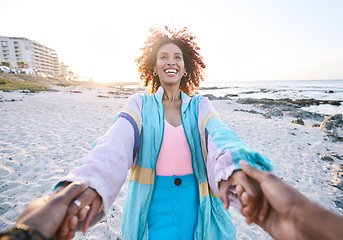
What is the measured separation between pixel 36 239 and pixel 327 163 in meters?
7.46

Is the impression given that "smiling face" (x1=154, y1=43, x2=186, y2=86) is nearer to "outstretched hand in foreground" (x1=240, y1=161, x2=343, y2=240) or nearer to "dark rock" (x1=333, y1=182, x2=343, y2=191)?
"outstretched hand in foreground" (x1=240, y1=161, x2=343, y2=240)

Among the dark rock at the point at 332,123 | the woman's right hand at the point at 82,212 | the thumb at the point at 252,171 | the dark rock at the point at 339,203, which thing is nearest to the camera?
the woman's right hand at the point at 82,212

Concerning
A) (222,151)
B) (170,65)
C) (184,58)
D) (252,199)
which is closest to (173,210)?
(222,151)

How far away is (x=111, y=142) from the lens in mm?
1178

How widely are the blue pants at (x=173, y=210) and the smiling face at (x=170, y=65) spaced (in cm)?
138

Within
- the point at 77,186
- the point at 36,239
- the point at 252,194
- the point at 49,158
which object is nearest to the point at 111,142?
the point at 77,186

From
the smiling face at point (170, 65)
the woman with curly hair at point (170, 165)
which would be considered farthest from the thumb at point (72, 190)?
the smiling face at point (170, 65)

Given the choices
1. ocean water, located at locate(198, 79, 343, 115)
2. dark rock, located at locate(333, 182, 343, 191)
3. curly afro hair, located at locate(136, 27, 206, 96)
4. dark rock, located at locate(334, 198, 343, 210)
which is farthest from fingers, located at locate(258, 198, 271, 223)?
ocean water, located at locate(198, 79, 343, 115)

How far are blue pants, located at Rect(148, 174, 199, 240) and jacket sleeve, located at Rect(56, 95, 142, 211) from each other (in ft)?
1.54

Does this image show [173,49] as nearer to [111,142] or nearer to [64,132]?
[111,142]

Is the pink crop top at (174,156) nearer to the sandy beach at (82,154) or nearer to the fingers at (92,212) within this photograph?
the fingers at (92,212)

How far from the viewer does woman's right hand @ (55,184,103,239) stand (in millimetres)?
665

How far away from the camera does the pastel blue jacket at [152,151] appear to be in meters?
1.19

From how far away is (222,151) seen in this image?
3.63 ft
